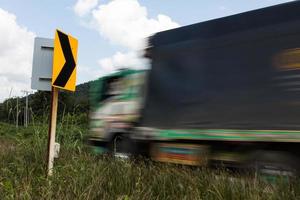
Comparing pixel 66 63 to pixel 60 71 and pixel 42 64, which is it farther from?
pixel 42 64

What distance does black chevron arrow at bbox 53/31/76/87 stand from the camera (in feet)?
24.9

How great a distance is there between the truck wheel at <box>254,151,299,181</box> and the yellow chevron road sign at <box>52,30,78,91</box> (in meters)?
3.07

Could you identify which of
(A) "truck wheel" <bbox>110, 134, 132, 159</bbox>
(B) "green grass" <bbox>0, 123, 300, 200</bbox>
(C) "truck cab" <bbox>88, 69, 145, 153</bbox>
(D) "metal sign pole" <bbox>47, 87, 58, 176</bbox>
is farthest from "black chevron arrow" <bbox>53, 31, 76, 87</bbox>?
(A) "truck wheel" <bbox>110, 134, 132, 159</bbox>

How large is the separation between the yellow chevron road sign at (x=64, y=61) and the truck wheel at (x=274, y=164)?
307 centimetres

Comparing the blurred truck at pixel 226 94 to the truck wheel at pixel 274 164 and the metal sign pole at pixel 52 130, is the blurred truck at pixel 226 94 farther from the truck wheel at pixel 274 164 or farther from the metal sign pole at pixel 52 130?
the metal sign pole at pixel 52 130

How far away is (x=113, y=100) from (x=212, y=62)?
477 centimetres

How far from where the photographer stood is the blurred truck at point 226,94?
7.37 meters

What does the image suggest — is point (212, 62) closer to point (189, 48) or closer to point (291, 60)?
point (189, 48)

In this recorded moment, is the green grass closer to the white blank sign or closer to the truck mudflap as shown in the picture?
the white blank sign

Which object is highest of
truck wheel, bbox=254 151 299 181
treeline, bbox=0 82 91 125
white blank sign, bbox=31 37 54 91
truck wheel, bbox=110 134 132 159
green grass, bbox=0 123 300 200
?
white blank sign, bbox=31 37 54 91

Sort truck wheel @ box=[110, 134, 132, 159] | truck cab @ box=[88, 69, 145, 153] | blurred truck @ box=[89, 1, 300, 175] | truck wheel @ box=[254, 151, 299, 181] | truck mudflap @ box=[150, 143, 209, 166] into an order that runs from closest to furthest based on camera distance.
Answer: truck wheel @ box=[254, 151, 299, 181], blurred truck @ box=[89, 1, 300, 175], truck mudflap @ box=[150, 143, 209, 166], truck wheel @ box=[110, 134, 132, 159], truck cab @ box=[88, 69, 145, 153]

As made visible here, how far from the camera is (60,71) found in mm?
7594

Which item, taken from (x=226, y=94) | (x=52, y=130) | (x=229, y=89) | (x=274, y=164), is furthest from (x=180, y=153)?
(x=52, y=130)

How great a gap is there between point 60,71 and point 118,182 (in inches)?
87.8
